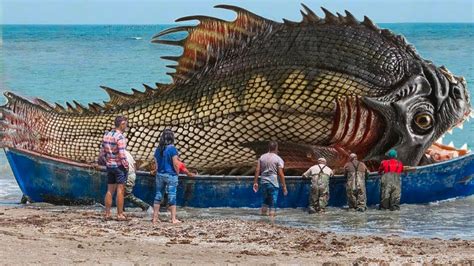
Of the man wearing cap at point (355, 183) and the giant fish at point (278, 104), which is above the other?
the giant fish at point (278, 104)

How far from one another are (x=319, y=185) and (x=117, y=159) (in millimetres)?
3550

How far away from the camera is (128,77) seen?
63250 millimetres

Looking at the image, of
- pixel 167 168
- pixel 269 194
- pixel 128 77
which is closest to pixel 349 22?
pixel 269 194

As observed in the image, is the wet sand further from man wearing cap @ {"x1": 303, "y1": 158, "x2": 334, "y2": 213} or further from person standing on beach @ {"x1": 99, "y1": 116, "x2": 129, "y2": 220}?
man wearing cap @ {"x1": 303, "y1": 158, "x2": 334, "y2": 213}

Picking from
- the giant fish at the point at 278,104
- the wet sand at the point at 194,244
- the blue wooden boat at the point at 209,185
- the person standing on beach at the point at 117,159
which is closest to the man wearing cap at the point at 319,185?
the blue wooden boat at the point at 209,185

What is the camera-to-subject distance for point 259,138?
19516 mm

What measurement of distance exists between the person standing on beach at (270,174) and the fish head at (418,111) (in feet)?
6.11

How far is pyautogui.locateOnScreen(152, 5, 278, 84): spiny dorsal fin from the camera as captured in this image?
65.7 ft

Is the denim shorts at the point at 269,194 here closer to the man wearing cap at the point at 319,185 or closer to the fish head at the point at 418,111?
the man wearing cap at the point at 319,185

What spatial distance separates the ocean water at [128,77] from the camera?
727 inches

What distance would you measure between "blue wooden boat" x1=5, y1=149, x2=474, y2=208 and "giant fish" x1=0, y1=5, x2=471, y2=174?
40 centimetres

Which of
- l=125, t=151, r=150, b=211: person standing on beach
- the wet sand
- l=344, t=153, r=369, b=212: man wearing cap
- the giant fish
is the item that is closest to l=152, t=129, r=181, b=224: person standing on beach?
the wet sand

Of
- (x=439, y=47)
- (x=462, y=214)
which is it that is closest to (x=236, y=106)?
(x=462, y=214)

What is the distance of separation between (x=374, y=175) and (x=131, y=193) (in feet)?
12.1
